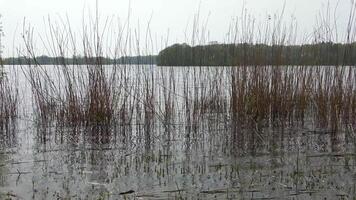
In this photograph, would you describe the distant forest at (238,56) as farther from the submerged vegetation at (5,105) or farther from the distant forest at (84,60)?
the submerged vegetation at (5,105)

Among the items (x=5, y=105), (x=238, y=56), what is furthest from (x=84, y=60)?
(x=238, y=56)

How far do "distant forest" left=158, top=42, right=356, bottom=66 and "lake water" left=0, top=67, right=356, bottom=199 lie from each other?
3.46ft

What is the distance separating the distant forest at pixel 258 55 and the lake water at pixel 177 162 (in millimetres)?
1055

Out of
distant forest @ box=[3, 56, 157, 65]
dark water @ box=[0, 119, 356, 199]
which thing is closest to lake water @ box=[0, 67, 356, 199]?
dark water @ box=[0, 119, 356, 199]

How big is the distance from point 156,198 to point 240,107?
3.21m

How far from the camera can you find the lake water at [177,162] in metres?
3.65

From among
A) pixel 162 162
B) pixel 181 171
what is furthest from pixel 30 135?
pixel 181 171

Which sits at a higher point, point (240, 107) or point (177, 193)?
point (240, 107)

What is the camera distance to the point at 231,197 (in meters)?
3.47

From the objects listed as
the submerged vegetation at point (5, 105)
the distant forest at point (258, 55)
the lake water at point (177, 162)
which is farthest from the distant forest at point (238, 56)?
the lake water at point (177, 162)

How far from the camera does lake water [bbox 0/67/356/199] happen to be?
3.65 m

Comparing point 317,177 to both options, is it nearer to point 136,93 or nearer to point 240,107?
point 240,107

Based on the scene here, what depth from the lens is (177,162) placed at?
4.57 metres

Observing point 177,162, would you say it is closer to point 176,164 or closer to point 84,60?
point 176,164
